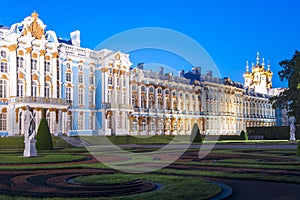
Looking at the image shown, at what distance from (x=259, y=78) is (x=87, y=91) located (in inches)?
2607

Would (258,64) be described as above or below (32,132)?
above

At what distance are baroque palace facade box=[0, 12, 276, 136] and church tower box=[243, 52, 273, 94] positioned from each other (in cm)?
3544

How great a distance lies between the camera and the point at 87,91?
50.1m

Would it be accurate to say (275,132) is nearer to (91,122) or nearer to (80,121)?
(91,122)

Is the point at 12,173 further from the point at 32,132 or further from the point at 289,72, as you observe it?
the point at 289,72

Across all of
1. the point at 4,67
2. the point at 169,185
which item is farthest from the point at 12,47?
the point at 169,185

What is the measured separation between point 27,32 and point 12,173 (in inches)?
1224

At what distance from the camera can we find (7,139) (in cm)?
3328

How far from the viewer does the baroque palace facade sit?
135 feet

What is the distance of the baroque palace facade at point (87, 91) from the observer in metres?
41.1

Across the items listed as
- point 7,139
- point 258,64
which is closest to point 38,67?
point 7,139

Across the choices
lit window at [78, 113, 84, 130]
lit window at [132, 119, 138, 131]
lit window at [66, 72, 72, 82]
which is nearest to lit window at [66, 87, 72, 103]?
lit window at [66, 72, 72, 82]

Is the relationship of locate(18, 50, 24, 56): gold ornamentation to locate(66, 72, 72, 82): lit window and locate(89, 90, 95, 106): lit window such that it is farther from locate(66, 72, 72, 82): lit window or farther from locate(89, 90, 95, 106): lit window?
locate(89, 90, 95, 106): lit window

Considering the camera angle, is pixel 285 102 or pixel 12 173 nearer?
pixel 12 173
